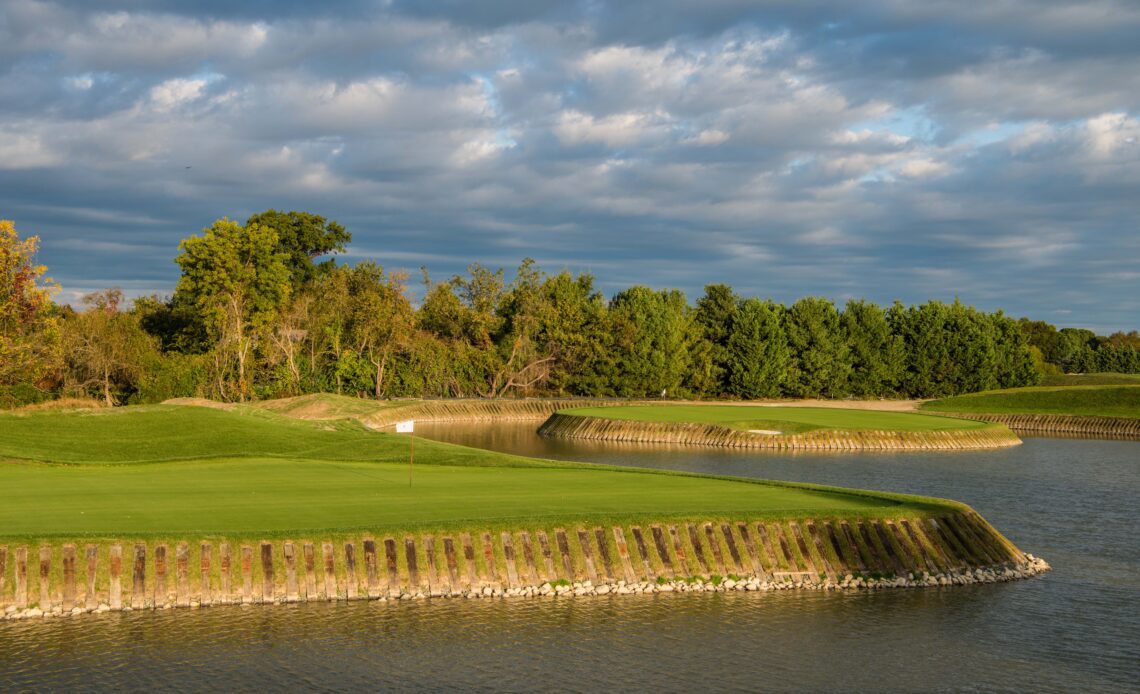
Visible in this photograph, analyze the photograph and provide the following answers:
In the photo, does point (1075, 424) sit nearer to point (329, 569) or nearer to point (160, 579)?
point (329, 569)

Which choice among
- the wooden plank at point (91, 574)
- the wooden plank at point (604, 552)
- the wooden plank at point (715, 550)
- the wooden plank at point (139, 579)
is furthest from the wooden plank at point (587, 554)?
the wooden plank at point (91, 574)

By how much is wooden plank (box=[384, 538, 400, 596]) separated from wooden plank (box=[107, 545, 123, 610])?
17.0 ft

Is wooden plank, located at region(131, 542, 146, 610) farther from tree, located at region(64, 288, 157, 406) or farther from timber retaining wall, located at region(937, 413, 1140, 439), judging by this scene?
timber retaining wall, located at region(937, 413, 1140, 439)

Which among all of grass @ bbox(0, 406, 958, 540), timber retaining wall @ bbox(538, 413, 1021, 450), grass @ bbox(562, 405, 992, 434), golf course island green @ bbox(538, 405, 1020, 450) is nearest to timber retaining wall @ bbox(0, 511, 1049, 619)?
grass @ bbox(0, 406, 958, 540)

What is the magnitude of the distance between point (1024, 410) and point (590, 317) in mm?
42321

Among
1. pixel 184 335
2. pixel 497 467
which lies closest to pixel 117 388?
pixel 184 335

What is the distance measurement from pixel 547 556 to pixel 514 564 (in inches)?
31.3

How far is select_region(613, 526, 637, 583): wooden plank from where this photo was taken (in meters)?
22.6

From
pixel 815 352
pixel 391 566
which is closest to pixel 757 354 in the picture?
pixel 815 352

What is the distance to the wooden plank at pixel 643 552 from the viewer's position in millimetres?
22750

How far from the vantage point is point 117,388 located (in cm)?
7944

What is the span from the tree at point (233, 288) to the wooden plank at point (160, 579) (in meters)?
62.7

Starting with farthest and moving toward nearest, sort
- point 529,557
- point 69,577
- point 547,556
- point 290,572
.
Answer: point 547,556, point 529,557, point 290,572, point 69,577

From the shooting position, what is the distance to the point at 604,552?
22969mm
